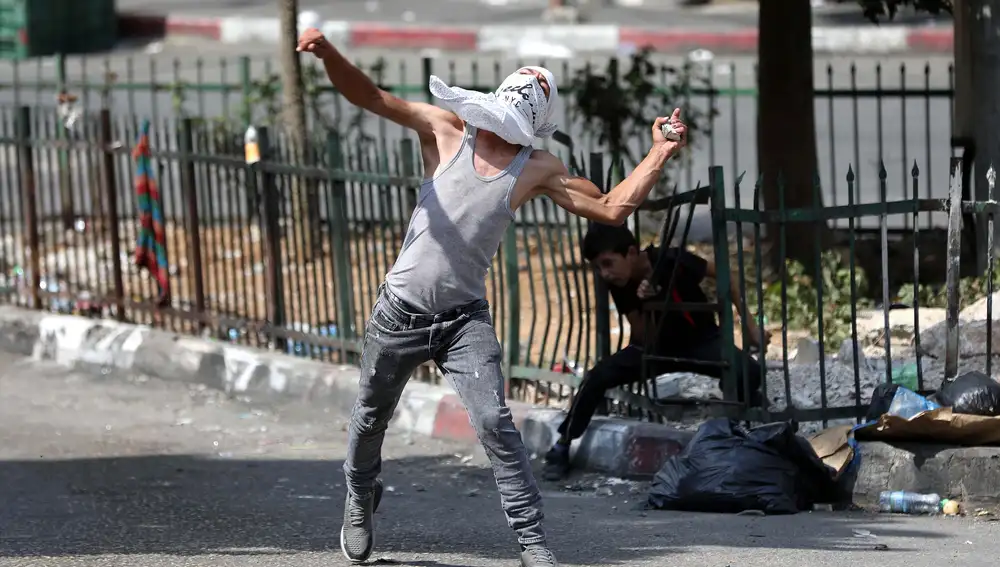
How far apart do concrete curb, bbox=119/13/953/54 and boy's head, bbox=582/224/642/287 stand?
16409 millimetres

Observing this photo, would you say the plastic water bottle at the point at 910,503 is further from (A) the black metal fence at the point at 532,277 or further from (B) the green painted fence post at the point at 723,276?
(B) the green painted fence post at the point at 723,276

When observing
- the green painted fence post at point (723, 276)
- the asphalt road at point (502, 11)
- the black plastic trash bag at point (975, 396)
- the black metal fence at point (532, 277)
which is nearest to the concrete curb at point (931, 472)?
the black plastic trash bag at point (975, 396)

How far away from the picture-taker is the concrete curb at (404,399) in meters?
5.85

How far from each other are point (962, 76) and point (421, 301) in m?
5.27

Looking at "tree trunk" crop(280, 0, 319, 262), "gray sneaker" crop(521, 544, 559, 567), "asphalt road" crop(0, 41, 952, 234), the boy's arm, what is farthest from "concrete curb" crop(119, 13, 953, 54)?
"gray sneaker" crop(521, 544, 559, 567)

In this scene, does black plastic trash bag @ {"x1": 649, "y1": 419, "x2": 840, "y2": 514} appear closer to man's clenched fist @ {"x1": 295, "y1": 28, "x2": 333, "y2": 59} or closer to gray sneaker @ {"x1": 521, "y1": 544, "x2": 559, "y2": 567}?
gray sneaker @ {"x1": 521, "y1": 544, "x2": 559, "y2": 567}

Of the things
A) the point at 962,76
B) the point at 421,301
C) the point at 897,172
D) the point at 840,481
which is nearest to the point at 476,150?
the point at 421,301

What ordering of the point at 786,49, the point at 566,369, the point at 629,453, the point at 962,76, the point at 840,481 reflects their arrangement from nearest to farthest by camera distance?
the point at 840,481 < the point at 629,453 < the point at 566,369 < the point at 962,76 < the point at 786,49

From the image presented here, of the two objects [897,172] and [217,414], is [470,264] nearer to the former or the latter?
[217,414]

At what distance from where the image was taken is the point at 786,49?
9.84 metres

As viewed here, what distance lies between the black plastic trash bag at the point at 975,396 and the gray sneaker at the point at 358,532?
91.7 inches

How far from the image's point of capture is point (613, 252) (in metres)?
6.36

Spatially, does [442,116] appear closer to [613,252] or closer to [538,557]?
[538,557]

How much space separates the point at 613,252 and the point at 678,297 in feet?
1.14
